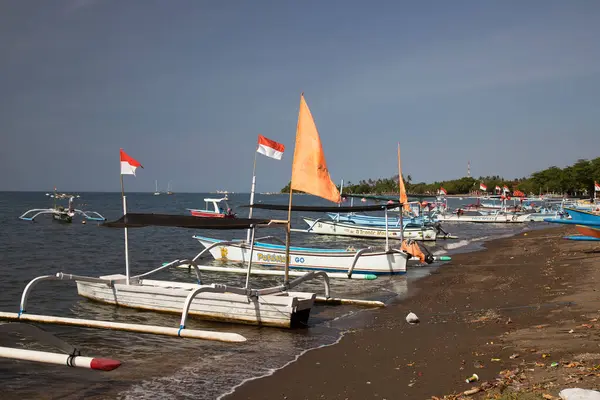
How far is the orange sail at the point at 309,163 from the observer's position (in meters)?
12.8

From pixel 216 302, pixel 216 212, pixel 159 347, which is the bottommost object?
pixel 159 347

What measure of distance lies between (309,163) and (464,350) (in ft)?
19.0

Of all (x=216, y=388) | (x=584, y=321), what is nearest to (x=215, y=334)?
(x=216, y=388)

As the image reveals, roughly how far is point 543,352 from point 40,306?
14159mm

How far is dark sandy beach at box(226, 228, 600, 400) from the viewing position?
7.27 meters

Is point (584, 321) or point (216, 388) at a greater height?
point (584, 321)

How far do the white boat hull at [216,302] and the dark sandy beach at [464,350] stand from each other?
1.58 meters

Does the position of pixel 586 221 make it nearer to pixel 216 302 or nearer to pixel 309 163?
pixel 309 163

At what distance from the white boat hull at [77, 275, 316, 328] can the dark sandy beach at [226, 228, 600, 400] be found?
5.19 ft

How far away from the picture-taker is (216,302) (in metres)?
13.3

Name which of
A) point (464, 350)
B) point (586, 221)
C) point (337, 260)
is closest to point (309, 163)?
point (464, 350)

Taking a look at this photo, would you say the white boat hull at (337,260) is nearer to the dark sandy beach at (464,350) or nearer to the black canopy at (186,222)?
the dark sandy beach at (464,350)

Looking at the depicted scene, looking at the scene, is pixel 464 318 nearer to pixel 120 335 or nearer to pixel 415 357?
pixel 415 357

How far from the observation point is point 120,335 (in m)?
12.1
